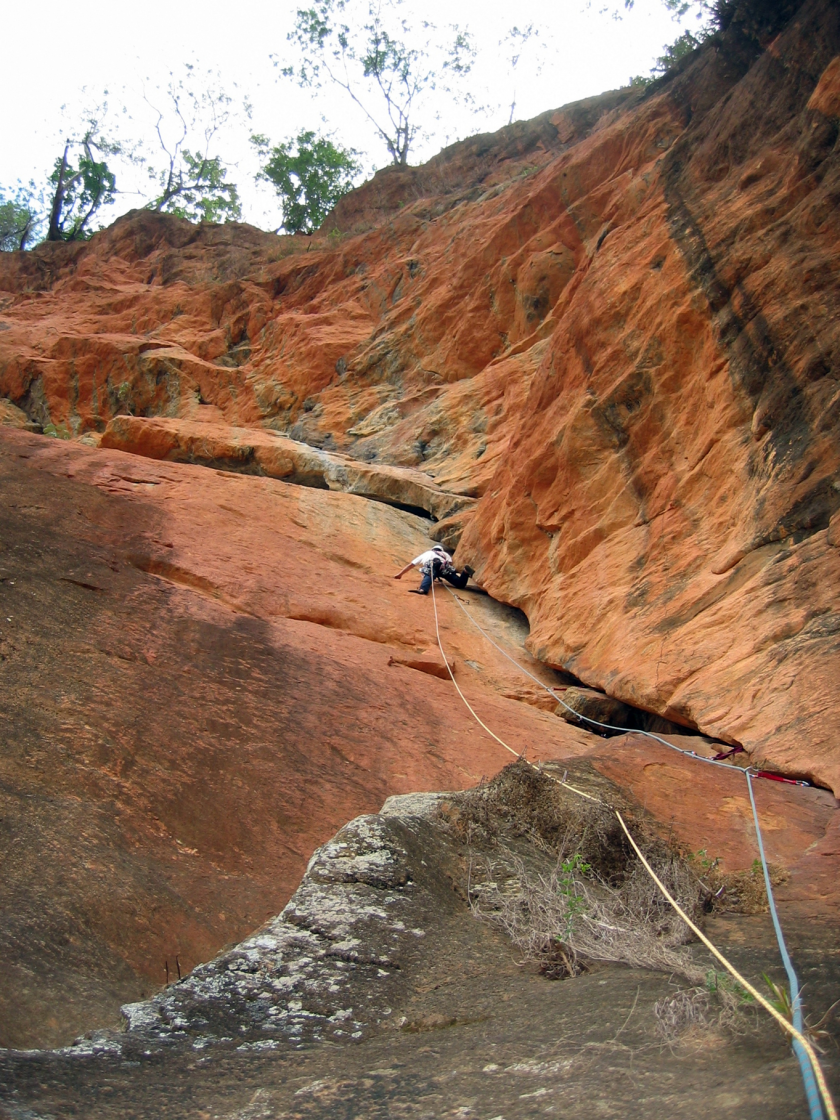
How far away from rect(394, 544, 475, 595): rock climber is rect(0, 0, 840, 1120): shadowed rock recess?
0.25 m

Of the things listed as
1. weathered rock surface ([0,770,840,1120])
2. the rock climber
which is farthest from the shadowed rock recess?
the rock climber

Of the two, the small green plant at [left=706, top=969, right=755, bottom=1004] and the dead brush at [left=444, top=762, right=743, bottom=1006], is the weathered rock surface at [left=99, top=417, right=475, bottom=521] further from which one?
the small green plant at [left=706, top=969, right=755, bottom=1004]

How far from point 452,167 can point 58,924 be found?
1066 inches

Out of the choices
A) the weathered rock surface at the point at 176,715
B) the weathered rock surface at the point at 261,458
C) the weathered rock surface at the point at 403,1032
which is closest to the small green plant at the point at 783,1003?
the weathered rock surface at the point at 403,1032

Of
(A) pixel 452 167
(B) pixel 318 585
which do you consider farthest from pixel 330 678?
(A) pixel 452 167

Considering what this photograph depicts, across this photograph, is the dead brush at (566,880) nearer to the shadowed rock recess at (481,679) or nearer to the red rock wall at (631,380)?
the shadowed rock recess at (481,679)

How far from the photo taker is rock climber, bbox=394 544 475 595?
1176 cm

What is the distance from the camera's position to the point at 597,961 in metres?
3.58

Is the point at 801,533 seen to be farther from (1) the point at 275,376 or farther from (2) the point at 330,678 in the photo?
(1) the point at 275,376

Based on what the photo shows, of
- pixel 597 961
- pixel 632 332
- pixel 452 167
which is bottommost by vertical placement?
pixel 597 961

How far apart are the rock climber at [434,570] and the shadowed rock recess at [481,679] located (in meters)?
0.25

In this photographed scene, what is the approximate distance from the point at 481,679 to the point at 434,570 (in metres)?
2.44

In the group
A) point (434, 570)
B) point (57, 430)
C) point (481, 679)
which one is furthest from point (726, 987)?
point (57, 430)

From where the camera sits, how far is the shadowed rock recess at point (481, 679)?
2.92 metres
